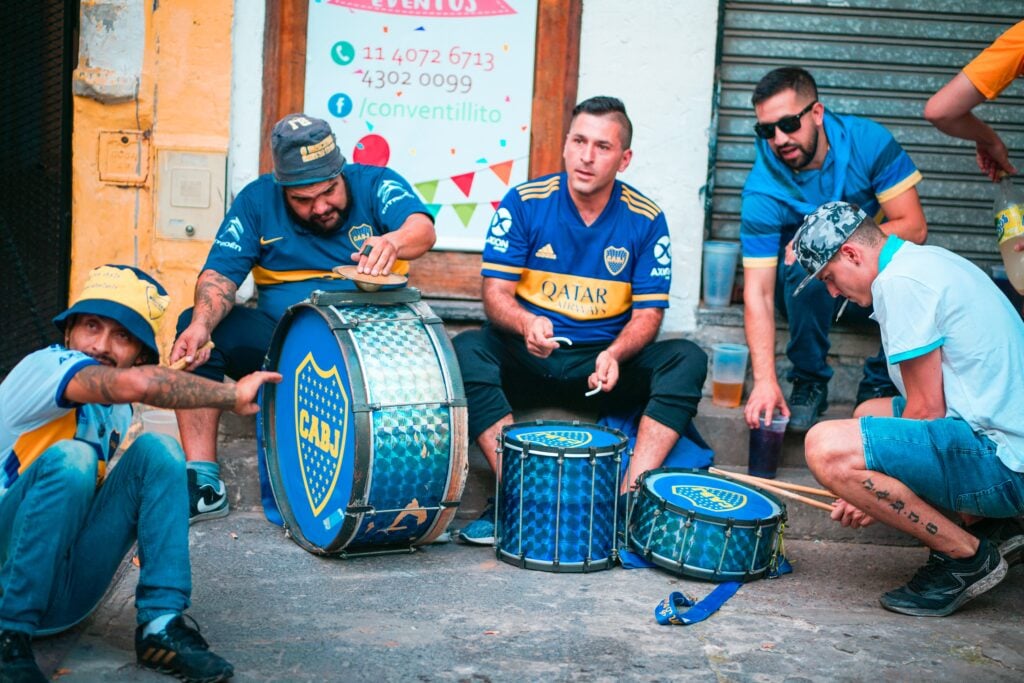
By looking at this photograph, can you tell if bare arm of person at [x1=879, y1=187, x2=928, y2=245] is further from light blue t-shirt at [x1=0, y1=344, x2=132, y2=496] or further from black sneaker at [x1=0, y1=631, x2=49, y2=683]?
black sneaker at [x1=0, y1=631, x2=49, y2=683]

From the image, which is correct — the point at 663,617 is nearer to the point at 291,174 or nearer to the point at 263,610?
the point at 263,610

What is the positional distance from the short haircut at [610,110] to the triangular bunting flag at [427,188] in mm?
928

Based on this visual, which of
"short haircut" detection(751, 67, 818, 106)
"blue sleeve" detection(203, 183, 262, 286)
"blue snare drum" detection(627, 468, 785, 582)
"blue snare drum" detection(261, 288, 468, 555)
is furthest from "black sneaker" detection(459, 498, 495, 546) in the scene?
"short haircut" detection(751, 67, 818, 106)

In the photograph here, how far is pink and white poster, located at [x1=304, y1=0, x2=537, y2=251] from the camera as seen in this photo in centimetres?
571

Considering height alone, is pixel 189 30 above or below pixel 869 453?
above

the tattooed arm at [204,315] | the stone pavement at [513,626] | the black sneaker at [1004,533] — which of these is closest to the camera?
the stone pavement at [513,626]

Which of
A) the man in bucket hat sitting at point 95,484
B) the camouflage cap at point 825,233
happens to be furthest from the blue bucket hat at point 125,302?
the camouflage cap at point 825,233

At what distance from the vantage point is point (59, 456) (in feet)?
10.5

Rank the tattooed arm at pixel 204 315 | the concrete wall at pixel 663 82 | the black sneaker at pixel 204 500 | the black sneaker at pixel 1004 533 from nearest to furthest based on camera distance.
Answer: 1. the black sneaker at pixel 1004 533
2. the tattooed arm at pixel 204 315
3. the black sneaker at pixel 204 500
4. the concrete wall at pixel 663 82

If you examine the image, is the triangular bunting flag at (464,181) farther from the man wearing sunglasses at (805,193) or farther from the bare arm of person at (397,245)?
the man wearing sunglasses at (805,193)

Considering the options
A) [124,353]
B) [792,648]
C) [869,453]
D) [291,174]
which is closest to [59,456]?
[124,353]

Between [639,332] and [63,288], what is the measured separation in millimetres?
2771

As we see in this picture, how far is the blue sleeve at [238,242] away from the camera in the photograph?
4875 mm

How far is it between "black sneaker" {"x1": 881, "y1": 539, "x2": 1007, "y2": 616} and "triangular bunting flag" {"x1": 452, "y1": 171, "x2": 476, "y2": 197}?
2778 millimetres
